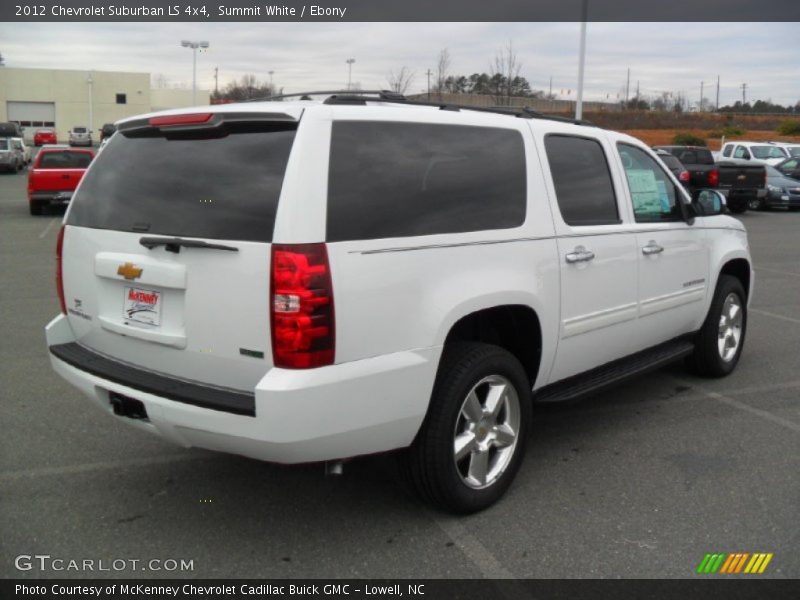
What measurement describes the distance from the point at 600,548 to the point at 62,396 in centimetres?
383

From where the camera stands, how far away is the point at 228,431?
3.10 meters

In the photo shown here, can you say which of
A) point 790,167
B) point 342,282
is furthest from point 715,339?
point 790,167

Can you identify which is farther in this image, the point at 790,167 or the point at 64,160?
the point at 790,167

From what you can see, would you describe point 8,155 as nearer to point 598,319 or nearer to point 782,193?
point 782,193

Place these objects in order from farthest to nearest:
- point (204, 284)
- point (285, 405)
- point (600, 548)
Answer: point (600, 548) < point (204, 284) < point (285, 405)

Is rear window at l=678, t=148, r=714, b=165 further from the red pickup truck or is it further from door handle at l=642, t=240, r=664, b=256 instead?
door handle at l=642, t=240, r=664, b=256

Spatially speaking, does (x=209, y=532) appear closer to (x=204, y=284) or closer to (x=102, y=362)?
(x=102, y=362)

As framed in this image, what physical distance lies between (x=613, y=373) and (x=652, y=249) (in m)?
0.85

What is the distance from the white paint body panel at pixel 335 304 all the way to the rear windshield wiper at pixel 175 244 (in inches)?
1.3

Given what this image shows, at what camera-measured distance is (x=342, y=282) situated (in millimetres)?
3059

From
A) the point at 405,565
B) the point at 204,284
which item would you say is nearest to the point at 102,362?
the point at 204,284

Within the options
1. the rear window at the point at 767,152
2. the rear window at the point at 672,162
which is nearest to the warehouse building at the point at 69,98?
the rear window at the point at 767,152

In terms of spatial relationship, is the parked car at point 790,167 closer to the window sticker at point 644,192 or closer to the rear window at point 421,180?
the window sticker at point 644,192

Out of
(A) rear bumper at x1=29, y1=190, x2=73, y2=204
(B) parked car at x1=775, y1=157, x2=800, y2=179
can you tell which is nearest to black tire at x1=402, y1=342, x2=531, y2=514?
(A) rear bumper at x1=29, y1=190, x2=73, y2=204
